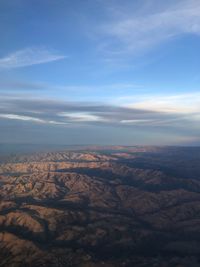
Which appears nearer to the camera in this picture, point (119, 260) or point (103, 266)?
point (103, 266)

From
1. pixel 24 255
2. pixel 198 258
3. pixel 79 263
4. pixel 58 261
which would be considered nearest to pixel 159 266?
pixel 198 258

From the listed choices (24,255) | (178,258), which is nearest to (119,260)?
(178,258)

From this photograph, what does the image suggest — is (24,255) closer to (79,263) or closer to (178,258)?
(79,263)

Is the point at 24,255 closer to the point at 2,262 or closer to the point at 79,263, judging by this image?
the point at 2,262

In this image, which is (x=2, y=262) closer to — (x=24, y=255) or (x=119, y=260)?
(x=24, y=255)

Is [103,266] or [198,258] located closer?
[103,266]

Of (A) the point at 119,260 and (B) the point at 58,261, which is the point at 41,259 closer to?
(B) the point at 58,261

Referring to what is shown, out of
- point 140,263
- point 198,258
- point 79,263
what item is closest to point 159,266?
point 140,263

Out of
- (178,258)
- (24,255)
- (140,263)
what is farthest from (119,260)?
(24,255)
